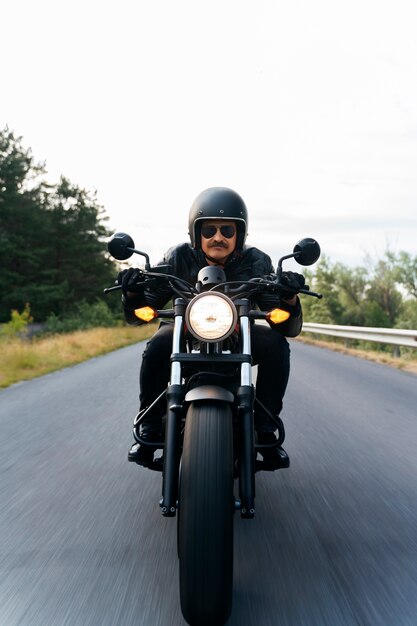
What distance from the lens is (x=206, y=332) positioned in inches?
100

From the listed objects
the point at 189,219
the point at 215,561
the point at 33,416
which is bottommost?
the point at 33,416

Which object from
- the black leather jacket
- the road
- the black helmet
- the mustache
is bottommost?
the road

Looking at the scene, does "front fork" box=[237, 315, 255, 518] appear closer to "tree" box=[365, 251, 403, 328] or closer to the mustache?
the mustache

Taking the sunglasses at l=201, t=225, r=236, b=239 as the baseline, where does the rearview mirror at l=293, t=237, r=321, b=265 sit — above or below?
below

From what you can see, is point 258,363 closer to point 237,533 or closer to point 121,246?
point 237,533

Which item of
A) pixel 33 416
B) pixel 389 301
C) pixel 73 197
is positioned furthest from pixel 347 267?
pixel 33 416

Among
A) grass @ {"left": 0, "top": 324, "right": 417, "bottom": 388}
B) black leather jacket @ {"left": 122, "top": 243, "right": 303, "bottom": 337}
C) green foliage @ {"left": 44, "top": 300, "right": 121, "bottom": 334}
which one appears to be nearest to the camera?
black leather jacket @ {"left": 122, "top": 243, "right": 303, "bottom": 337}

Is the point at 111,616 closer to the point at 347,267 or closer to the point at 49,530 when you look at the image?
the point at 49,530

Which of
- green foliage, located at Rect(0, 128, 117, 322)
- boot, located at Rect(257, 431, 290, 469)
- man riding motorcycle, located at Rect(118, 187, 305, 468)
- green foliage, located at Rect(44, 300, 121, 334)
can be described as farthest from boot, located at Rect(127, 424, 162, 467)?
green foliage, located at Rect(0, 128, 117, 322)

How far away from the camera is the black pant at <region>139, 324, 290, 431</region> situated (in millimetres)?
3434

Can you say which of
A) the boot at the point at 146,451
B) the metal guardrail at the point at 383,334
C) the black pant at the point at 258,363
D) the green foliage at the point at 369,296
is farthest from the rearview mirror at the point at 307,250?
the green foliage at the point at 369,296

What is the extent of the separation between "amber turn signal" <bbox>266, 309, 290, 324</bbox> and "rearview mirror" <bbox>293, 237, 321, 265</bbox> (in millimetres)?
304

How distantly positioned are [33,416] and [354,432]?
3.37 metres

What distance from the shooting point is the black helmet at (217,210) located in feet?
12.1
